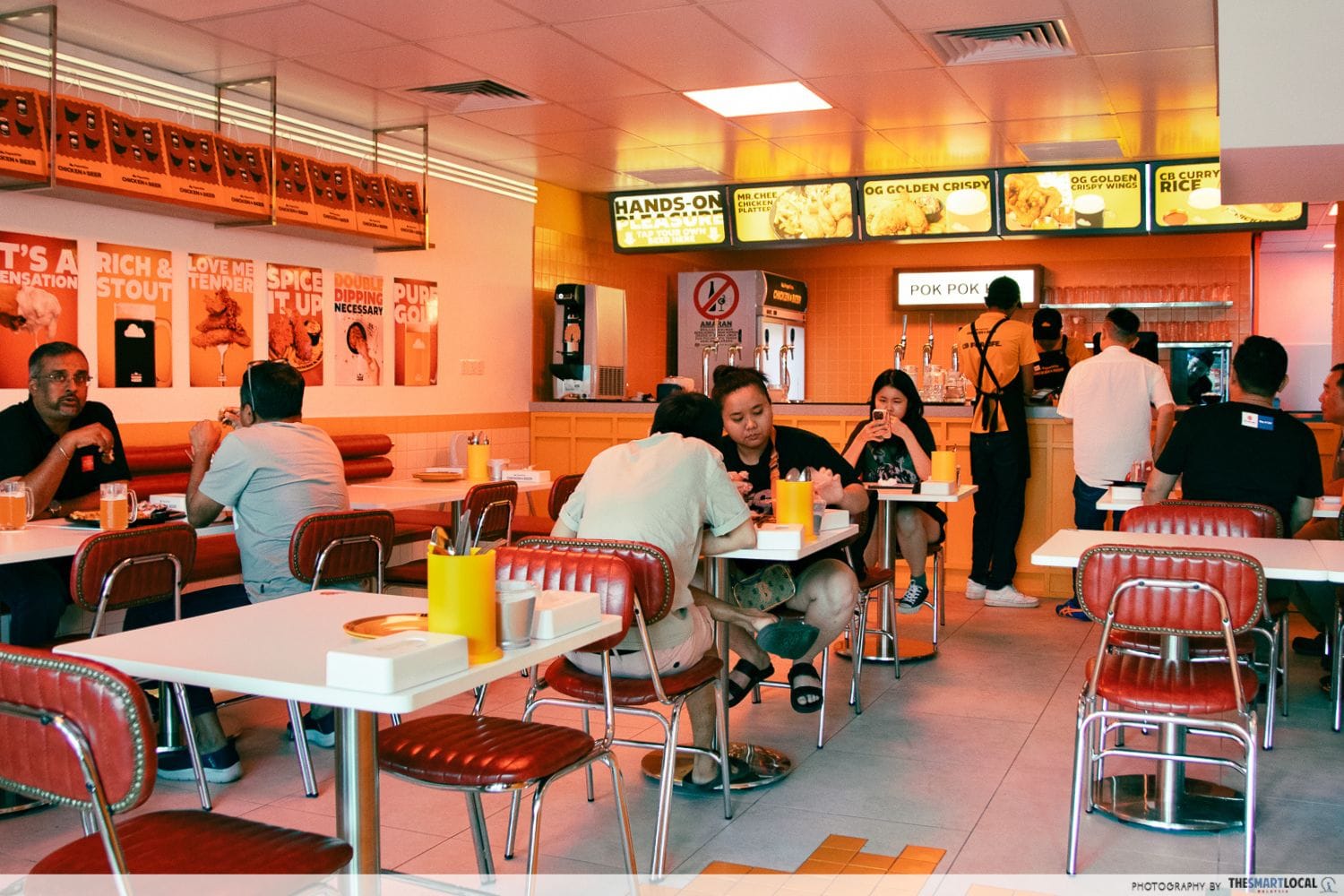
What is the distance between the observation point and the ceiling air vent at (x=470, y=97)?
5879 millimetres

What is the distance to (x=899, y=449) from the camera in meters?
5.43

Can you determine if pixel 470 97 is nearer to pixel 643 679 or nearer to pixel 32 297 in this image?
pixel 32 297

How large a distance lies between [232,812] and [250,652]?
168cm

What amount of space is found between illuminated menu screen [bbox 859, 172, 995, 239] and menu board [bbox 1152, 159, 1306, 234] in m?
0.98

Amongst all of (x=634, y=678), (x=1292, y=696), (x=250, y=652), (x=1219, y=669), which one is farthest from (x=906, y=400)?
(x=250, y=652)

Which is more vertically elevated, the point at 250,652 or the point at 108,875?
the point at 250,652

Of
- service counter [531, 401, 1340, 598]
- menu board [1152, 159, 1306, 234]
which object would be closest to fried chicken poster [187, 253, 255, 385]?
service counter [531, 401, 1340, 598]

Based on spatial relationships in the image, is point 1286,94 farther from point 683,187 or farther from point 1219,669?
point 683,187

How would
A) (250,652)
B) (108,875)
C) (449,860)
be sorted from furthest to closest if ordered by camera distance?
(449,860) < (250,652) < (108,875)

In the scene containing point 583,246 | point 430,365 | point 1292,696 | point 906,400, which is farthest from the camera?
point 583,246

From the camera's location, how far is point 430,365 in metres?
7.36

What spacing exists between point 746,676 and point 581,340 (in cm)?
481

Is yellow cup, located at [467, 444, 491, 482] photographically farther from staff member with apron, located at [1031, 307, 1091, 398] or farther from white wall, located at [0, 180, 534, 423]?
staff member with apron, located at [1031, 307, 1091, 398]

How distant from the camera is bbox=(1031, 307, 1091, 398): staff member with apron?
734cm
